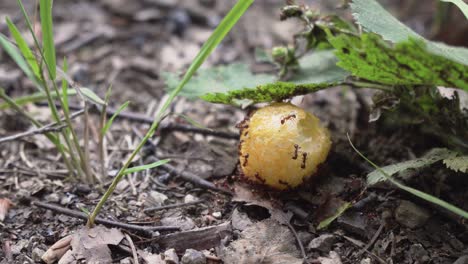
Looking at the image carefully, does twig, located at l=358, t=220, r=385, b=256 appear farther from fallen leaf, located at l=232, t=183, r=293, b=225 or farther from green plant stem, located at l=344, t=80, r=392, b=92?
green plant stem, located at l=344, t=80, r=392, b=92

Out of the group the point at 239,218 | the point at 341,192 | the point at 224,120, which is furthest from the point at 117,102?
the point at 341,192

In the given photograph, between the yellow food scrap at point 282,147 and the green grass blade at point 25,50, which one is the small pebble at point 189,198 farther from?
the green grass blade at point 25,50

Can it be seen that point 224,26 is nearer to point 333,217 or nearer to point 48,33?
point 48,33

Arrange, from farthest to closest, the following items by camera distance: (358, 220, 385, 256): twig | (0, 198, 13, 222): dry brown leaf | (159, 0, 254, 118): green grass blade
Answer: (0, 198, 13, 222): dry brown leaf → (358, 220, 385, 256): twig → (159, 0, 254, 118): green grass blade

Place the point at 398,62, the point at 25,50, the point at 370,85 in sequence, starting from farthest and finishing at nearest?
the point at 370,85, the point at 25,50, the point at 398,62

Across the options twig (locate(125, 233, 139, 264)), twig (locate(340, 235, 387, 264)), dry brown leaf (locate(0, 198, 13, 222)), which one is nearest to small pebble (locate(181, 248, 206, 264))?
twig (locate(125, 233, 139, 264))

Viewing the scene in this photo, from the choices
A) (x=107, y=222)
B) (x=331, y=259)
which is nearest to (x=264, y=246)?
(x=331, y=259)

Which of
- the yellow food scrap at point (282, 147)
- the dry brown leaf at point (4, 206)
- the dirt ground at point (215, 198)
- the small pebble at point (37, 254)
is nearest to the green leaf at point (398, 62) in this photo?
the yellow food scrap at point (282, 147)
